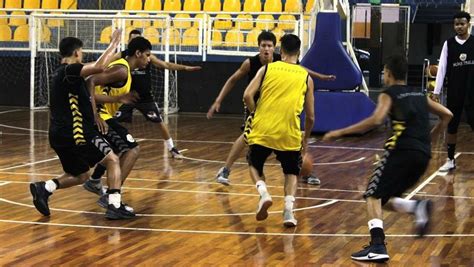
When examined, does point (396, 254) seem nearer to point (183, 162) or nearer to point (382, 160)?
point (382, 160)

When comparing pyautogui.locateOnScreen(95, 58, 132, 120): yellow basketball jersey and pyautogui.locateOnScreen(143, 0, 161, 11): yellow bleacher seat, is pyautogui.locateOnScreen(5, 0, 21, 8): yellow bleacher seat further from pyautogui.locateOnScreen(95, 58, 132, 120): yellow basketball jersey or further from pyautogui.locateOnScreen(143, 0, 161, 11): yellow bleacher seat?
pyautogui.locateOnScreen(95, 58, 132, 120): yellow basketball jersey

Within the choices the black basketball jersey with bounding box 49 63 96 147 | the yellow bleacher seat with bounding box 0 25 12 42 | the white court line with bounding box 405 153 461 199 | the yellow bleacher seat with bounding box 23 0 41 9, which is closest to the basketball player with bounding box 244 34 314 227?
the black basketball jersey with bounding box 49 63 96 147

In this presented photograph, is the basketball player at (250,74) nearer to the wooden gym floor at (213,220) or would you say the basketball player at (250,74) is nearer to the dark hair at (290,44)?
the wooden gym floor at (213,220)

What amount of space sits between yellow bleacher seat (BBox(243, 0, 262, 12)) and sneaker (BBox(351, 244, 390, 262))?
15164 mm

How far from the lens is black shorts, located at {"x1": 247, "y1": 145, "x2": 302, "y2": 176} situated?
8312mm

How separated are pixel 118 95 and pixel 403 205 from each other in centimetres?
333

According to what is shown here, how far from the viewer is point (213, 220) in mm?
8680

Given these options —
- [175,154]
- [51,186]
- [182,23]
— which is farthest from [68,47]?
[182,23]

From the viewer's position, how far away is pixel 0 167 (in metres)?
12.0

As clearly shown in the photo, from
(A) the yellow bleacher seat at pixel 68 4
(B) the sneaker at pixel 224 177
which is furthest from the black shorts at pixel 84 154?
(A) the yellow bleacher seat at pixel 68 4

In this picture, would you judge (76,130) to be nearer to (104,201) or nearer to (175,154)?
(104,201)

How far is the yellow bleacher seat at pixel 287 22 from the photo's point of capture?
19.2m

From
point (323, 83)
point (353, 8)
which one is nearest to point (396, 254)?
point (323, 83)

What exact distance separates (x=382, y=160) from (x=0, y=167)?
21.1ft
